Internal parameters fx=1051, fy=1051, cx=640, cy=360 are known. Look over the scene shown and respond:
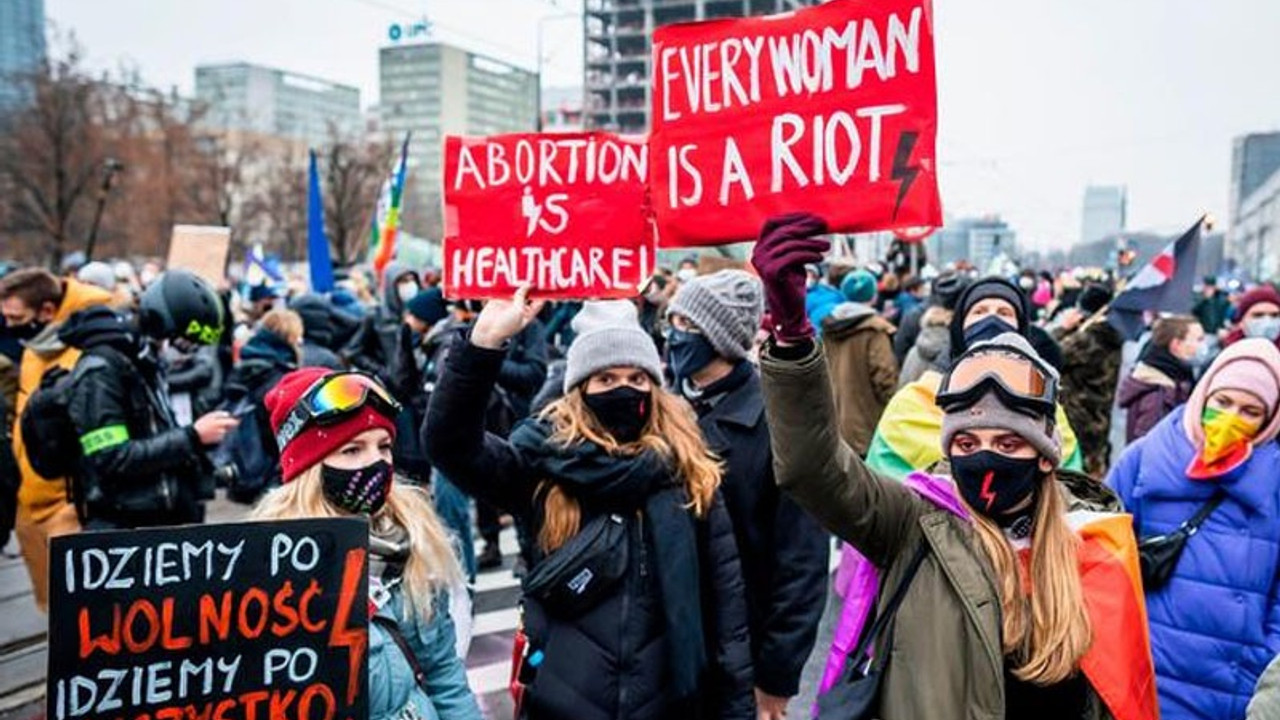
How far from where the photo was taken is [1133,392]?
7250 millimetres

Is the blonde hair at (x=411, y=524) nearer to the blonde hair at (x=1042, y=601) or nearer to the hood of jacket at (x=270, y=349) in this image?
the blonde hair at (x=1042, y=601)

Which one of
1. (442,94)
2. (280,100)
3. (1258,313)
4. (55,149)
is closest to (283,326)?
(1258,313)

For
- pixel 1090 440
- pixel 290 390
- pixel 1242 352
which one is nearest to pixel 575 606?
pixel 290 390

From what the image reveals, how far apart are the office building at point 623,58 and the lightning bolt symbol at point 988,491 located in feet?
301

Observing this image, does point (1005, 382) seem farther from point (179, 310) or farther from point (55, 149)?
point (55, 149)

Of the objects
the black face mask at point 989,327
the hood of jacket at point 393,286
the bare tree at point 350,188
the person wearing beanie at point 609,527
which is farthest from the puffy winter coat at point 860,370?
the bare tree at point 350,188

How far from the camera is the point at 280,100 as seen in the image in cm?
11719

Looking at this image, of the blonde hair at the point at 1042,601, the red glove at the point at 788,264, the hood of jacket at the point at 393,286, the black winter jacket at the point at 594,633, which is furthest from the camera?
the hood of jacket at the point at 393,286

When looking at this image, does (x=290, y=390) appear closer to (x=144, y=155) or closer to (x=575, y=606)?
(x=575, y=606)

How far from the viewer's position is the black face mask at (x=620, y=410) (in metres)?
3.40

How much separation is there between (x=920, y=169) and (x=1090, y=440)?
5.51 meters

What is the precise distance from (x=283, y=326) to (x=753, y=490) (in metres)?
4.28

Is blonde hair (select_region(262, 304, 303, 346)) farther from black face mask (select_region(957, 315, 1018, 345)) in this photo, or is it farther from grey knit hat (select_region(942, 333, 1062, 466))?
→ grey knit hat (select_region(942, 333, 1062, 466))

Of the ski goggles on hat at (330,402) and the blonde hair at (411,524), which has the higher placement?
the ski goggles on hat at (330,402)
